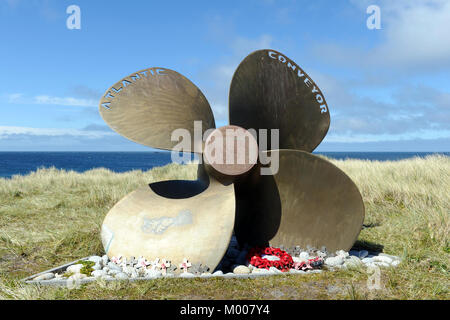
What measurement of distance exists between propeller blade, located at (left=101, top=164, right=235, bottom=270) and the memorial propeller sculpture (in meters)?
0.01

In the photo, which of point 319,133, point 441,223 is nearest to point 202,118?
point 319,133

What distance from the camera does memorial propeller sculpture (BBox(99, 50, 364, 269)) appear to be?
4.19 meters

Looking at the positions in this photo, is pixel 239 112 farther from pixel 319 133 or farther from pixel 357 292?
pixel 357 292

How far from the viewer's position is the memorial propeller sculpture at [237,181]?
13.7 ft

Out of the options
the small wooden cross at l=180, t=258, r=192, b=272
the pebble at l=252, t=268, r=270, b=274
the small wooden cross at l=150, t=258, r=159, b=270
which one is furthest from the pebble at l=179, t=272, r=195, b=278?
the pebble at l=252, t=268, r=270, b=274

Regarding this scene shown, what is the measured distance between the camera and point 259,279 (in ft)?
12.5

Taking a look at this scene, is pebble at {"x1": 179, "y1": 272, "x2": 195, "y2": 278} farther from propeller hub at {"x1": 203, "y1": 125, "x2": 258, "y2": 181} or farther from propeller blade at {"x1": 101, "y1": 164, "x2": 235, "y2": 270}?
propeller hub at {"x1": 203, "y1": 125, "x2": 258, "y2": 181}

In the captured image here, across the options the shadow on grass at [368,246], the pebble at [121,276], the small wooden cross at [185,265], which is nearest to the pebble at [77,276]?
the pebble at [121,276]

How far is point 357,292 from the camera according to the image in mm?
3305

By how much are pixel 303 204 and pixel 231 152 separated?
3.82ft

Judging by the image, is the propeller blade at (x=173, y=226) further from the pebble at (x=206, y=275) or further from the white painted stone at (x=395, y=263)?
the white painted stone at (x=395, y=263)

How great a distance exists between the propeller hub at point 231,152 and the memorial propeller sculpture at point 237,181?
1 centimetres

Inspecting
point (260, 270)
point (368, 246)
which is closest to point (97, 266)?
point (260, 270)
